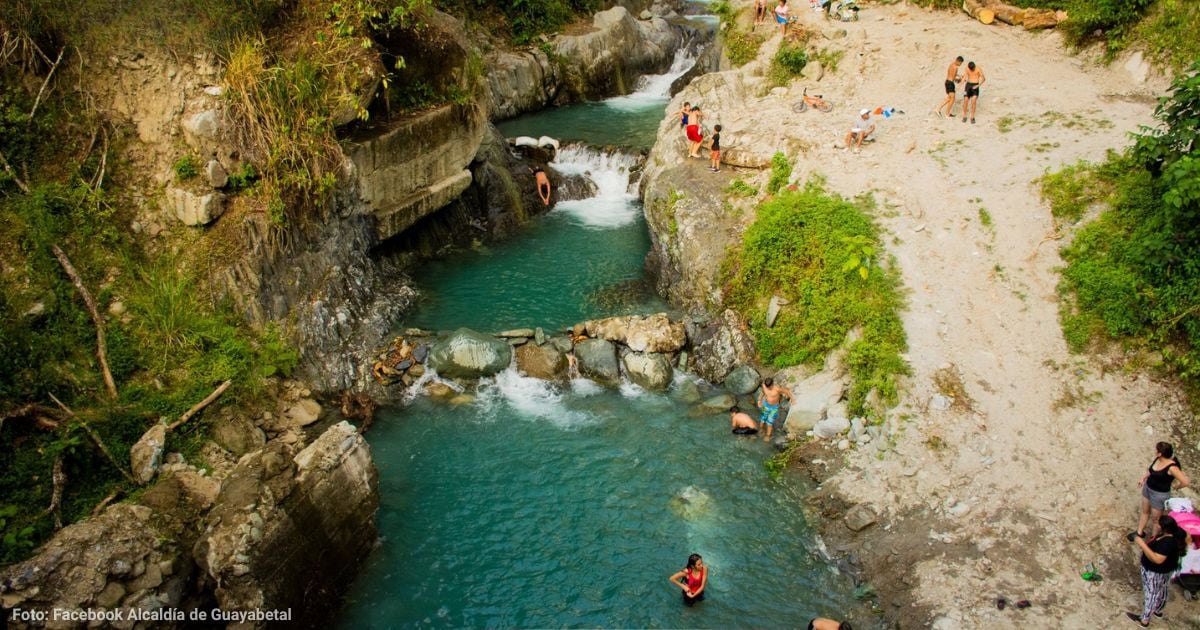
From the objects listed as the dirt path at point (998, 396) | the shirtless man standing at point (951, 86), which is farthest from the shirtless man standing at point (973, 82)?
the dirt path at point (998, 396)

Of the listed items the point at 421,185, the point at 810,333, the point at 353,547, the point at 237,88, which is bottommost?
the point at 353,547

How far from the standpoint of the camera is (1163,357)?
11.6 m

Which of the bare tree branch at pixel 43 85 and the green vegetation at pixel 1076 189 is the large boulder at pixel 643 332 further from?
the bare tree branch at pixel 43 85

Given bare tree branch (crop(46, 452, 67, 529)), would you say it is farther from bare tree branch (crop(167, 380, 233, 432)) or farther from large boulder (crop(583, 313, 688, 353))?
large boulder (crop(583, 313, 688, 353))

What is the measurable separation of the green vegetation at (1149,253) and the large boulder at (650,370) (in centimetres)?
786

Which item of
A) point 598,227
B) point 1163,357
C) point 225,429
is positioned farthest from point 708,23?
point 225,429

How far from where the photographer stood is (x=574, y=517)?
12062 millimetres

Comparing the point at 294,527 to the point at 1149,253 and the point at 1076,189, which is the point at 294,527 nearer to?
the point at 1149,253

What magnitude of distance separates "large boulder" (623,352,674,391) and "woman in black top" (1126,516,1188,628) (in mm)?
8657

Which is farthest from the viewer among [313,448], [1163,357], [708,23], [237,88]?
[708,23]

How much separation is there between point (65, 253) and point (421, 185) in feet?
28.2

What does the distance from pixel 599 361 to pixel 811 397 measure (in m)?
4.75

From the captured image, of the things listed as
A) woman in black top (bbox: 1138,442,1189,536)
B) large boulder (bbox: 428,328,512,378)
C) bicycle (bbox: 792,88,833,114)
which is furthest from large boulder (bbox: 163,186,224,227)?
woman in black top (bbox: 1138,442,1189,536)

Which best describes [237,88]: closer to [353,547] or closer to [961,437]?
[353,547]
